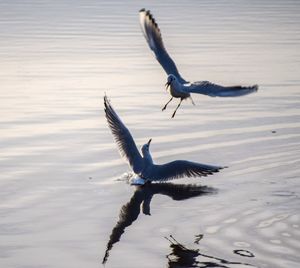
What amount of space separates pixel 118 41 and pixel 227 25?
583 centimetres

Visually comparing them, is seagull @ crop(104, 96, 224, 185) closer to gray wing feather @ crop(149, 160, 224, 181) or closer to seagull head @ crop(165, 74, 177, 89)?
gray wing feather @ crop(149, 160, 224, 181)

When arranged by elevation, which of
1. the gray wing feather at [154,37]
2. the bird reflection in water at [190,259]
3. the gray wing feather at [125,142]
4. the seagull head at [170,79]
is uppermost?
the gray wing feather at [154,37]

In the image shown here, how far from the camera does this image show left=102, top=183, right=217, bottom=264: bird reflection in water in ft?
34.3

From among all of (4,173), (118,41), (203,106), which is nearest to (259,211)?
(4,173)

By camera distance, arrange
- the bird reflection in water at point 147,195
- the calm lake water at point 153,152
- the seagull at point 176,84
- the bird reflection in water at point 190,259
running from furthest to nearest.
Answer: the seagull at point 176,84 → the bird reflection in water at point 147,195 → the calm lake water at point 153,152 → the bird reflection in water at point 190,259

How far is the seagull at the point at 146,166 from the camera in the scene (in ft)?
38.3

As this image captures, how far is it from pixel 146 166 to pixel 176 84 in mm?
1342

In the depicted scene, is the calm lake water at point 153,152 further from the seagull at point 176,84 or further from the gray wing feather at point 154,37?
the gray wing feather at point 154,37

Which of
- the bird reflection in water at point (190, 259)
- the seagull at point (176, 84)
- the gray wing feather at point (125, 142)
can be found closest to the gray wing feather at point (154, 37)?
the seagull at point (176, 84)

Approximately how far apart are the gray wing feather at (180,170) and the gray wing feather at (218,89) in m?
0.87

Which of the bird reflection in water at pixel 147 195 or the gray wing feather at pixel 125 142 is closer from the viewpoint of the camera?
the bird reflection in water at pixel 147 195

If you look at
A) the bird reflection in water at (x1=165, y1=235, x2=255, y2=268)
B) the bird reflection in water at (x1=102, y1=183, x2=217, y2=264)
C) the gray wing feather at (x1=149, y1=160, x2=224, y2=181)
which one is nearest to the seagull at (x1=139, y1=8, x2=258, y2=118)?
the gray wing feather at (x1=149, y1=160, x2=224, y2=181)

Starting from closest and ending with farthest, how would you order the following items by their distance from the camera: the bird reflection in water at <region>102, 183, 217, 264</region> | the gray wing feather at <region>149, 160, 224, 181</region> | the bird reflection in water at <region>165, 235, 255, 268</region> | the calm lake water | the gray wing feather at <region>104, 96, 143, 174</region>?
the bird reflection in water at <region>165, 235, 255, 268</region>
the calm lake water
the bird reflection in water at <region>102, 183, 217, 264</region>
the gray wing feather at <region>149, 160, 224, 181</region>
the gray wing feather at <region>104, 96, 143, 174</region>

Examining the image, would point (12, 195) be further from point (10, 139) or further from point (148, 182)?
point (10, 139)
